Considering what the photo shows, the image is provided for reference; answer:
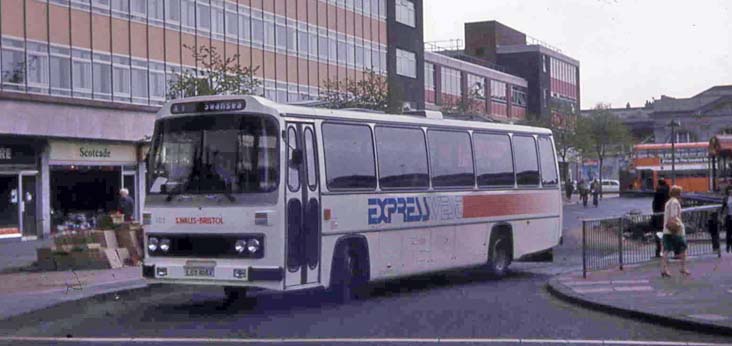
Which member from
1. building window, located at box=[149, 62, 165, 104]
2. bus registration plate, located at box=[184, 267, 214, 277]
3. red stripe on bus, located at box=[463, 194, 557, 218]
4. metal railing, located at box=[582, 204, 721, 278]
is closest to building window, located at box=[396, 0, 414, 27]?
building window, located at box=[149, 62, 165, 104]

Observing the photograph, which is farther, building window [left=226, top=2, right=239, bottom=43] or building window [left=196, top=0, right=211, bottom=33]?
building window [left=226, top=2, right=239, bottom=43]

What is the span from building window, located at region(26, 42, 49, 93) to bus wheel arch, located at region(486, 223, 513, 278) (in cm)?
2208

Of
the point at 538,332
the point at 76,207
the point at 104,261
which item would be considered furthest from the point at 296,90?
the point at 538,332

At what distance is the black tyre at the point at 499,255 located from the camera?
2155 cm

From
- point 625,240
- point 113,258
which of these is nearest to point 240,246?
point 113,258

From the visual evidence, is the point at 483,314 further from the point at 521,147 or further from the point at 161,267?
the point at 521,147

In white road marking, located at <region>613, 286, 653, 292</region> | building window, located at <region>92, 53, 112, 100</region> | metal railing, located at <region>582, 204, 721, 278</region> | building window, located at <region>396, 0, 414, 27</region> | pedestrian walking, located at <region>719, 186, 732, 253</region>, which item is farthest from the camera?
building window, located at <region>396, 0, 414, 27</region>

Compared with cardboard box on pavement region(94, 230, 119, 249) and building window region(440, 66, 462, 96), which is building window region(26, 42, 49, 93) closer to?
cardboard box on pavement region(94, 230, 119, 249)

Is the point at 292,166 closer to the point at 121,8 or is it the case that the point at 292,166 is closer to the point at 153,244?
the point at 153,244

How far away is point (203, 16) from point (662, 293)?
33924 millimetres

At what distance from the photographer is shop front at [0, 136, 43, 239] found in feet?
126

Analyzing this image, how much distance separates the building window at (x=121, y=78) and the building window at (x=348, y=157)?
1049 inches

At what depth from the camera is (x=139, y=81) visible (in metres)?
43.9

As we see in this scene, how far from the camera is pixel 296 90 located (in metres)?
54.4
